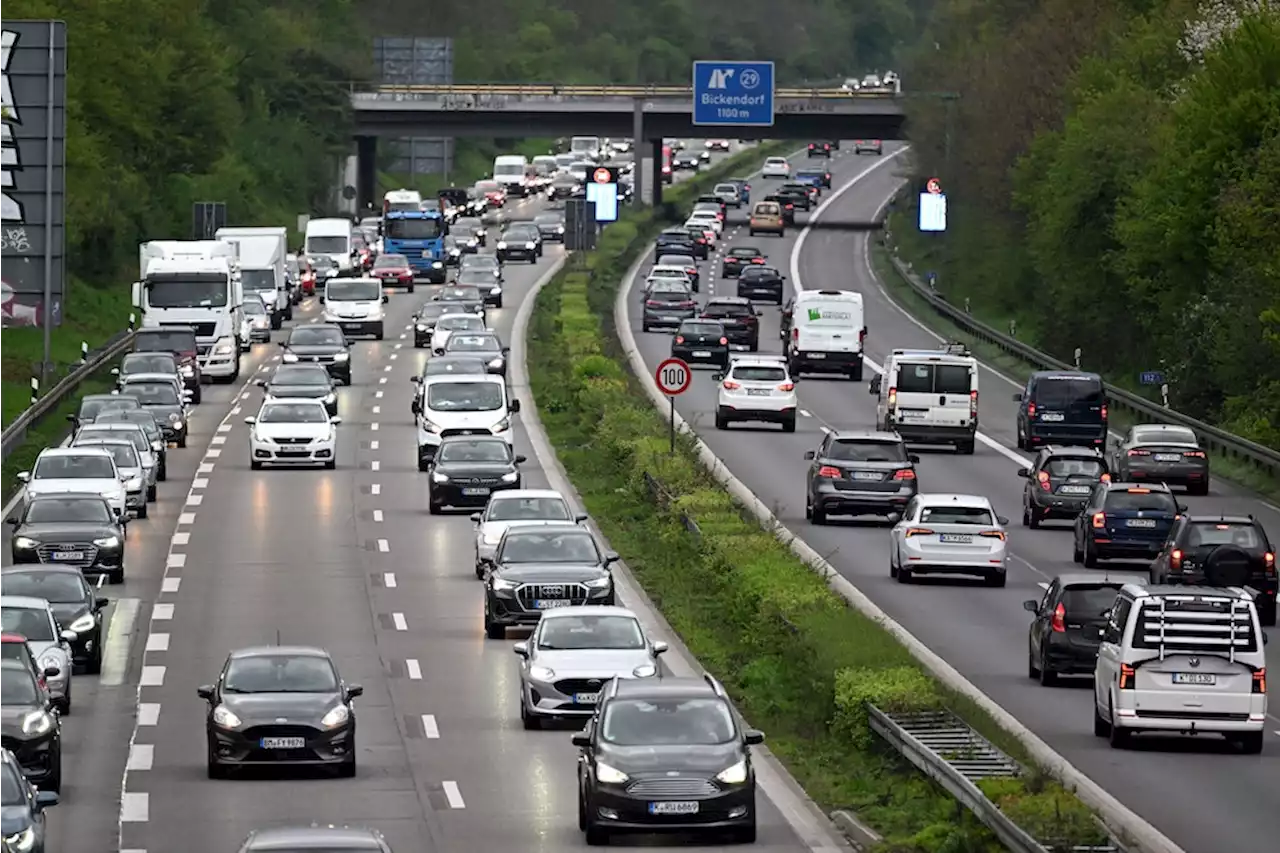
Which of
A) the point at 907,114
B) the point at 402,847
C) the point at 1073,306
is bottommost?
the point at 402,847

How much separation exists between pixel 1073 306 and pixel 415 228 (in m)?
35.2

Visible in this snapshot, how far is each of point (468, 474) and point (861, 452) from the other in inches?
280

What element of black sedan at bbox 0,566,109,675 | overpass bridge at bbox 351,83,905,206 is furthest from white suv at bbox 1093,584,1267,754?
overpass bridge at bbox 351,83,905,206

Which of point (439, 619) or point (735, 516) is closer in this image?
point (439, 619)

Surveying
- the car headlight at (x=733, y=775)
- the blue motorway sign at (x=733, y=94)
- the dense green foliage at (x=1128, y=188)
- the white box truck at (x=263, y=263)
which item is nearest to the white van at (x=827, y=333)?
the dense green foliage at (x=1128, y=188)

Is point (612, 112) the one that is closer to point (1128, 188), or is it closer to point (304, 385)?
point (1128, 188)

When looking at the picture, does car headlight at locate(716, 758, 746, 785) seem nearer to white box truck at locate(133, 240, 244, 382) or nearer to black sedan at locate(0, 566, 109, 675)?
black sedan at locate(0, 566, 109, 675)

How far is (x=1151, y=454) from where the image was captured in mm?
53125

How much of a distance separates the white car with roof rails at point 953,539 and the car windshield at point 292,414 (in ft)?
63.0

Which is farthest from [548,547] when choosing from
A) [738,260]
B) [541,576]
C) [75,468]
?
[738,260]

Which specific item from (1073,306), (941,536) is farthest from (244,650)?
(1073,306)

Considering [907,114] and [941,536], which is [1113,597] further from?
[907,114]

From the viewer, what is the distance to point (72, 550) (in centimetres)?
4134

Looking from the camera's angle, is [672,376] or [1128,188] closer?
[672,376]
